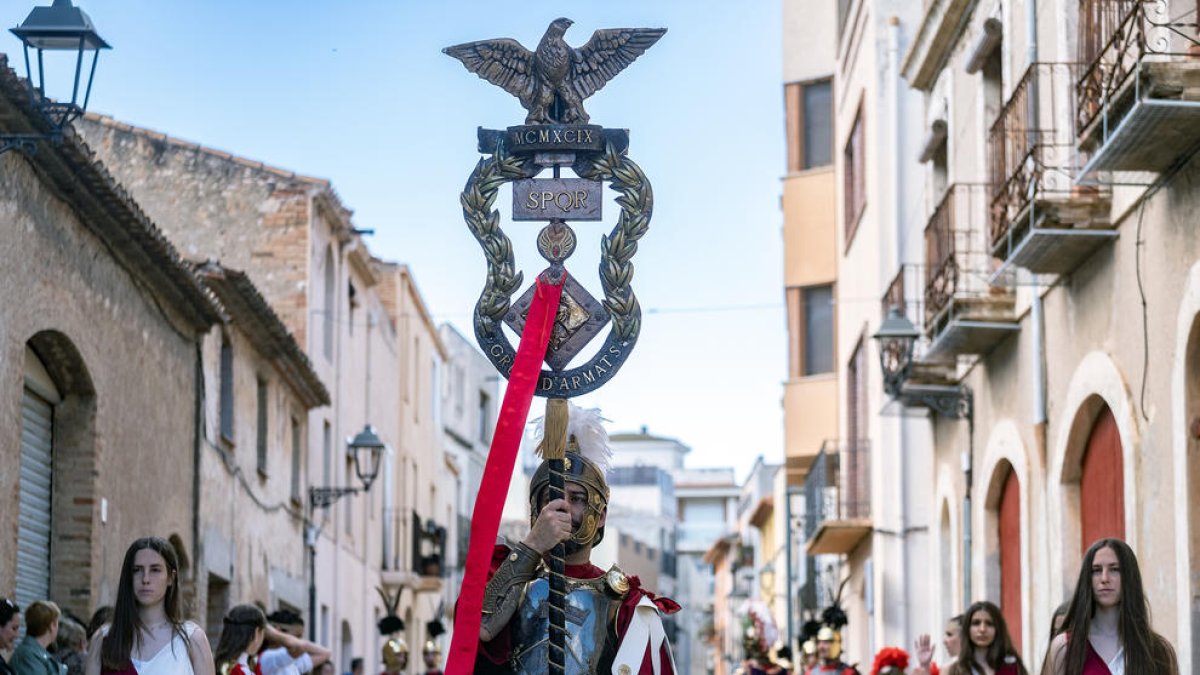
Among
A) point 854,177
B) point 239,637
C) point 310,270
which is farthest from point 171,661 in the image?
point 310,270

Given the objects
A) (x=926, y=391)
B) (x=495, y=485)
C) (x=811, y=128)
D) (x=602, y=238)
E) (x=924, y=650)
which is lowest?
(x=924, y=650)

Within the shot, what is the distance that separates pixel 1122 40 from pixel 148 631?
7.05 meters

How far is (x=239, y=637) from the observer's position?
12297mm

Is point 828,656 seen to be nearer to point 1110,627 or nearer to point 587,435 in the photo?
point 1110,627

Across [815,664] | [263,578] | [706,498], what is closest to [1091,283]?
[815,664]

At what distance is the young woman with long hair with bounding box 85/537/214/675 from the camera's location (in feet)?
29.3

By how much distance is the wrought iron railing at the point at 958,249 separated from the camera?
762 inches

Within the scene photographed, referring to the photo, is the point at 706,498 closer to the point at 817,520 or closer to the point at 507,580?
the point at 817,520

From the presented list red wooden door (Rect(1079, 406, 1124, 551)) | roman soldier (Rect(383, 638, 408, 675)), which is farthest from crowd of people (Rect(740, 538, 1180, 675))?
roman soldier (Rect(383, 638, 408, 675))

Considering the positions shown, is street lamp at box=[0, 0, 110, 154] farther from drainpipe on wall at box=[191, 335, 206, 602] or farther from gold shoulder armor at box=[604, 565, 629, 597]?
drainpipe on wall at box=[191, 335, 206, 602]

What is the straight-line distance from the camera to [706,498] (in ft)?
362

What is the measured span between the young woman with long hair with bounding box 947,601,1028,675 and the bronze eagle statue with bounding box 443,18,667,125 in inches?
179

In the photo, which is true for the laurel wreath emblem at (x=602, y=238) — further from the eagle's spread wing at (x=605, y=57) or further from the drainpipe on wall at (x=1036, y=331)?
the drainpipe on wall at (x=1036, y=331)

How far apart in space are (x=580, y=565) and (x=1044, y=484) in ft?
31.7
